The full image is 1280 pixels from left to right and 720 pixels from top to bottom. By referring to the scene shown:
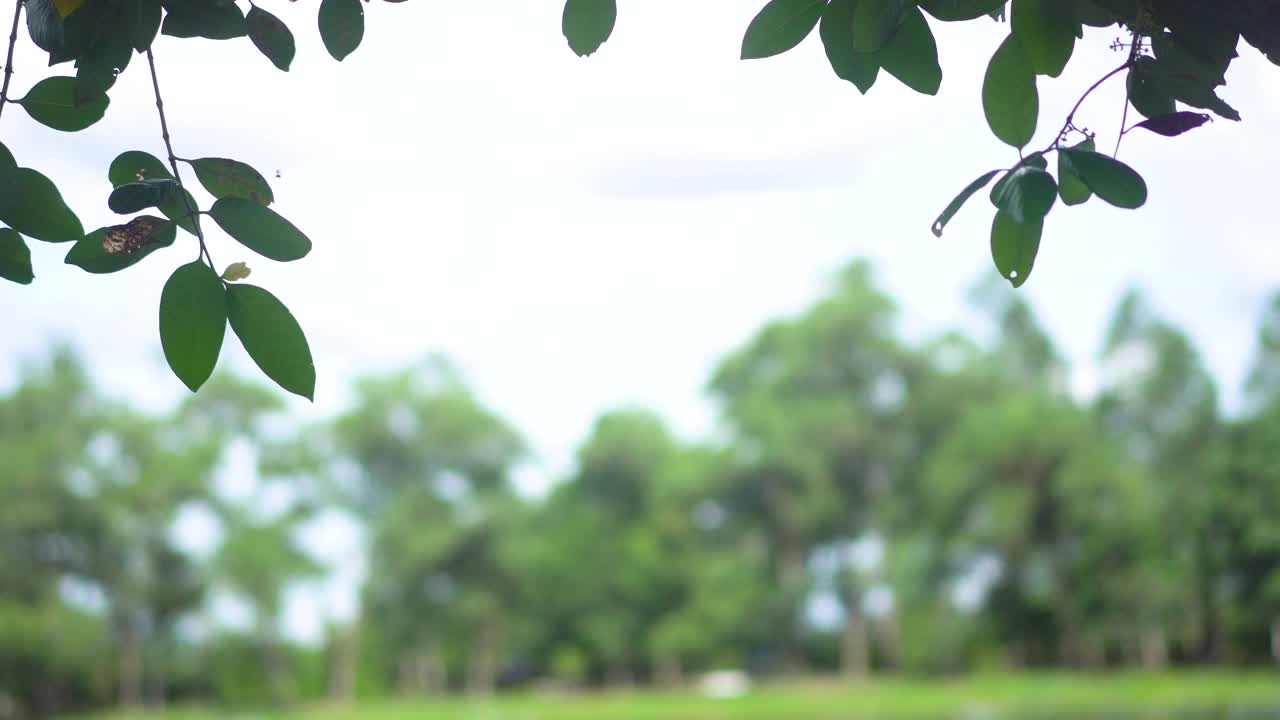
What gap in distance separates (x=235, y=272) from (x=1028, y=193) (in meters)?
0.27

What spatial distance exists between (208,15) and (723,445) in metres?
16.0

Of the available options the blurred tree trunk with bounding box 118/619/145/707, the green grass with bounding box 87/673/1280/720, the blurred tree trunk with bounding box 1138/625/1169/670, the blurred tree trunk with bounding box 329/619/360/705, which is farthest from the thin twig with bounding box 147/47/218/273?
the blurred tree trunk with bounding box 329/619/360/705

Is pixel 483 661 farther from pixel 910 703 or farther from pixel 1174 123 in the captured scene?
pixel 1174 123

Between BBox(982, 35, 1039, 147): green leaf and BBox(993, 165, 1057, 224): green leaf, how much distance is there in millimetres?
37

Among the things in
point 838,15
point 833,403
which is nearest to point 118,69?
point 838,15

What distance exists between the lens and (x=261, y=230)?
41cm

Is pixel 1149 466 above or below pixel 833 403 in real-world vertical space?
below

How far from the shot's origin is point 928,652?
49.9 ft

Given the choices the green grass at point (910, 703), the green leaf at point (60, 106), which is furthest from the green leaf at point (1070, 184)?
the green grass at point (910, 703)

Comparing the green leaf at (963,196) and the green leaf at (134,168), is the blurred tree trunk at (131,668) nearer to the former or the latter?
the green leaf at (134,168)

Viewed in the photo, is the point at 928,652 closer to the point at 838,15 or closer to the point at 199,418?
the point at 199,418

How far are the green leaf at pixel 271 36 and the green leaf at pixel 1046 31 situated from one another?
11.1 inches

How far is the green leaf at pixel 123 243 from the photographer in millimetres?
433

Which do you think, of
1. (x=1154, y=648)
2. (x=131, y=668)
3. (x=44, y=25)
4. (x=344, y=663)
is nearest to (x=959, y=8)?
(x=44, y=25)
